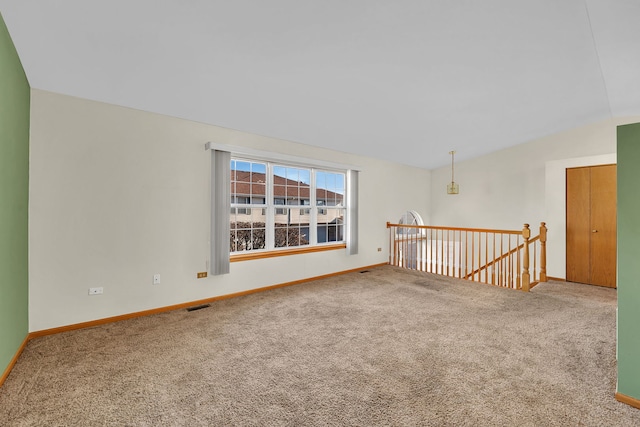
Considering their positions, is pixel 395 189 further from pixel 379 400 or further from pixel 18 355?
pixel 18 355

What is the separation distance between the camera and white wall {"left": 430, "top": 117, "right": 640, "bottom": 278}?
484cm

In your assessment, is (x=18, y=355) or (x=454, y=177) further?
(x=454, y=177)

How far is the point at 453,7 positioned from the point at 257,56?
1575 millimetres

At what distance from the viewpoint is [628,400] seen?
5.67ft

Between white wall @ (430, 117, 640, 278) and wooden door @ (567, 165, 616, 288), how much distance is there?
0.13 metres

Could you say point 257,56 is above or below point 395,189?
above

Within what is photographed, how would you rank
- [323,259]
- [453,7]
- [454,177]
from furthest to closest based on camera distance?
[454,177]
[323,259]
[453,7]

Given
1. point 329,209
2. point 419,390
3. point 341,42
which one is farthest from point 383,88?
point 419,390

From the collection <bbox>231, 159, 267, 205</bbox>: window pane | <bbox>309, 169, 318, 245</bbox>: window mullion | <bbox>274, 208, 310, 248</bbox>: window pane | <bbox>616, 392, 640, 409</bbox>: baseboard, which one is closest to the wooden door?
<bbox>616, 392, 640, 409</bbox>: baseboard

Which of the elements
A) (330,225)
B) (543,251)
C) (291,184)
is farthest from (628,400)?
(291,184)

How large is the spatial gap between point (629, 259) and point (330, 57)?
266 cm

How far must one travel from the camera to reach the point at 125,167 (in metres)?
3.05

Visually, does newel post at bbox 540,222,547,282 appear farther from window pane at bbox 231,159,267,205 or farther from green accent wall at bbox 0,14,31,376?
green accent wall at bbox 0,14,31,376

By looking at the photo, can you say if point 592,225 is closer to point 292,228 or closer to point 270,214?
point 292,228
